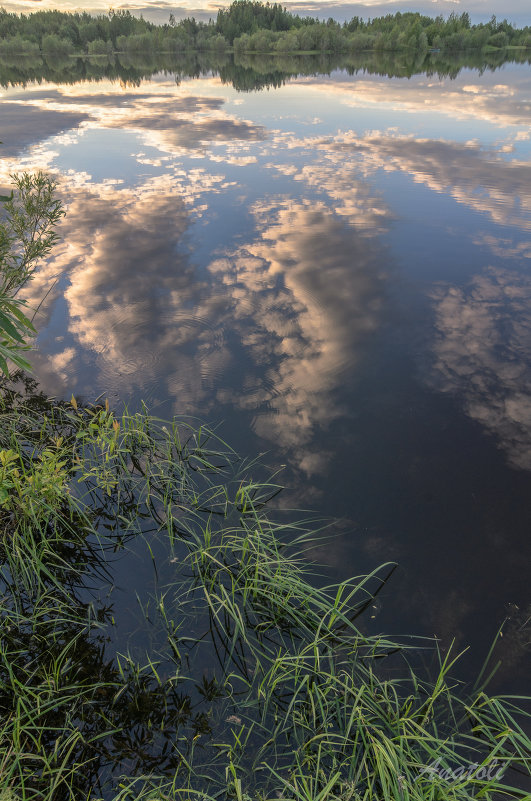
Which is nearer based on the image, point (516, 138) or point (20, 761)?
point (20, 761)

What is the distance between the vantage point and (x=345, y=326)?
7301 millimetres

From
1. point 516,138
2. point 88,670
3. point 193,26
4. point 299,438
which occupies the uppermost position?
point 193,26

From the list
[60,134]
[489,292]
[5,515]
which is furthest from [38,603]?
[60,134]

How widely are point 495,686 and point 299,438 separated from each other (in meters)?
3.04

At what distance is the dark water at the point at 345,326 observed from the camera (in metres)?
4.19

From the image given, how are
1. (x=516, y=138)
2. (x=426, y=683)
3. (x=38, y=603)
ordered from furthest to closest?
(x=516, y=138) < (x=38, y=603) < (x=426, y=683)

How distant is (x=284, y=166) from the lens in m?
15.3

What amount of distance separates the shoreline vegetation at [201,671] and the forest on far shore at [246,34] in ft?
287

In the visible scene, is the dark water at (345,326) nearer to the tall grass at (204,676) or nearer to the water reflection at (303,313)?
the water reflection at (303,313)

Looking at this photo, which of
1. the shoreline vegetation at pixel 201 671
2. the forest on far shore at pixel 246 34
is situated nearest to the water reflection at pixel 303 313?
the shoreline vegetation at pixel 201 671

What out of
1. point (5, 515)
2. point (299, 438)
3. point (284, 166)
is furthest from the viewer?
point (284, 166)

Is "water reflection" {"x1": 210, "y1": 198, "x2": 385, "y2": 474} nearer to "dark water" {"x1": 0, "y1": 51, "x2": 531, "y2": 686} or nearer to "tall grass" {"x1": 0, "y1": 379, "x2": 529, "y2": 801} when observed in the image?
"dark water" {"x1": 0, "y1": 51, "x2": 531, "y2": 686}

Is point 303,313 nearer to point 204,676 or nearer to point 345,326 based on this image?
point 345,326

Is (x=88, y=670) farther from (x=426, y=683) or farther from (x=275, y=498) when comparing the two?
(x=426, y=683)
